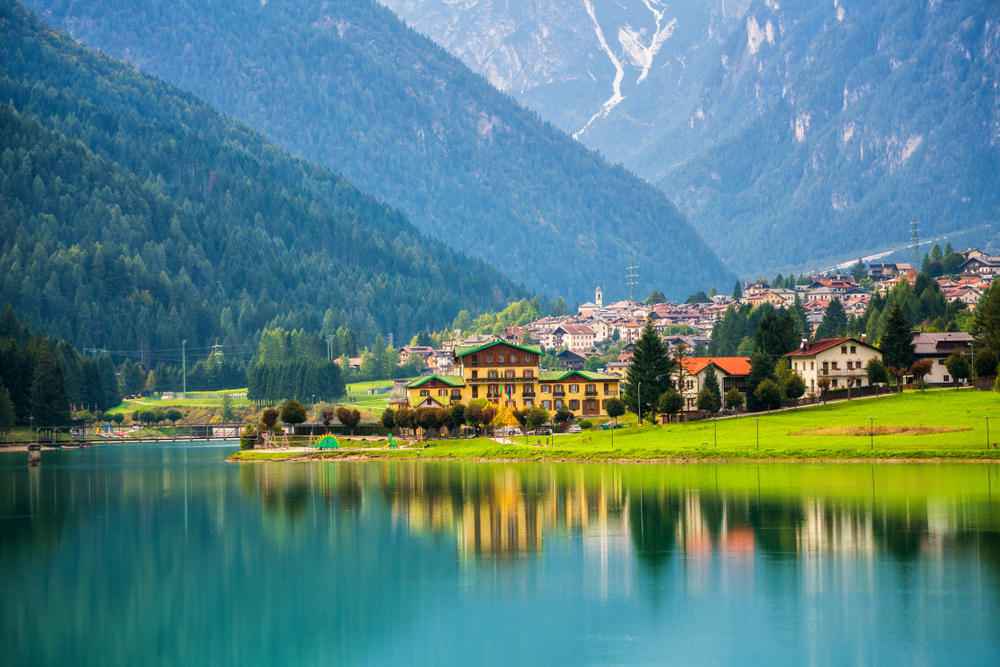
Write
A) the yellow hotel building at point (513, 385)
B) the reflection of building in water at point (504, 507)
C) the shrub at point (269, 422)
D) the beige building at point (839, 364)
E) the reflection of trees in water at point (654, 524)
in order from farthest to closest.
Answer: the yellow hotel building at point (513, 385) < the shrub at point (269, 422) < the beige building at point (839, 364) < the reflection of building in water at point (504, 507) < the reflection of trees in water at point (654, 524)

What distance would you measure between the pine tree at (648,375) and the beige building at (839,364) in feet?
39.9

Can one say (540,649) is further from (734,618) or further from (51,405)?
(51,405)

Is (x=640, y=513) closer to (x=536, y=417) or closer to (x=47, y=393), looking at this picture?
(x=536, y=417)

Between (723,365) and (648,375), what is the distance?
13575 millimetres

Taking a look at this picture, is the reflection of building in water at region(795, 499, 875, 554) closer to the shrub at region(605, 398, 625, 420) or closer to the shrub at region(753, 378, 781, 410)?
the shrub at region(753, 378, 781, 410)

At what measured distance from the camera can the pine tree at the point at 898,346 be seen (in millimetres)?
134875

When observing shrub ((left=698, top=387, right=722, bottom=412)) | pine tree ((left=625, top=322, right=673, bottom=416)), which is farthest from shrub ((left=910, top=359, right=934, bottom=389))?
pine tree ((left=625, top=322, right=673, bottom=416))

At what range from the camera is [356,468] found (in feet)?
390

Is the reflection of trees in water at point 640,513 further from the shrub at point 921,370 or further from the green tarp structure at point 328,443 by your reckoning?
the shrub at point 921,370

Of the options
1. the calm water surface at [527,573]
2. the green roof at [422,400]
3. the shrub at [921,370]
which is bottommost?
the calm water surface at [527,573]

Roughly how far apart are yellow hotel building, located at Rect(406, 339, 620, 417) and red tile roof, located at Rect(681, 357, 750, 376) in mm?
11609

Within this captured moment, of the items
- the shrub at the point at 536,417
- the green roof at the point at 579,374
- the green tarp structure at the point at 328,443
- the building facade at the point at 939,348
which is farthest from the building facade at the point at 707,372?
the green tarp structure at the point at 328,443

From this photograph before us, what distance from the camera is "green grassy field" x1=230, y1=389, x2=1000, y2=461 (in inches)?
3994

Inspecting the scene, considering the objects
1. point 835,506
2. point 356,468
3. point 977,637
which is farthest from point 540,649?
point 356,468
